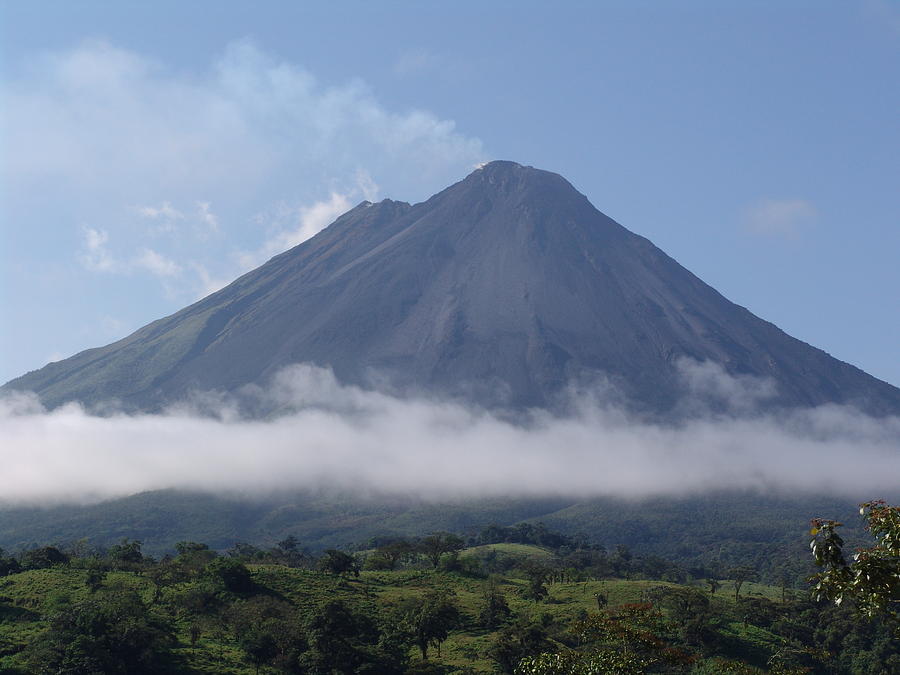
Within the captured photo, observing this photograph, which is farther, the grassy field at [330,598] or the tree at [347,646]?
the grassy field at [330,598]

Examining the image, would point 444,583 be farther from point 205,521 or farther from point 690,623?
point 205,521

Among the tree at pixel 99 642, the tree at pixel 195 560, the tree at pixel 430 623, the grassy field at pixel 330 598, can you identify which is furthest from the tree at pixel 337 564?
the tree at pixel 99 642

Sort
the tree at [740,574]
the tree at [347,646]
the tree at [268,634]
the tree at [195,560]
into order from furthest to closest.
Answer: the tree at [740,574] < the tree at [195,560] < the tree at [268,634] < the tree at [347,646]

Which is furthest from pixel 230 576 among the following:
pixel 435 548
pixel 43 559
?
pixel 435 548

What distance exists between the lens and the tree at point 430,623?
55.2 meters

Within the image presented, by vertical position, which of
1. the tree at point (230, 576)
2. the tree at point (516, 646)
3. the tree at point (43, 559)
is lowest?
the tree at point (516, 646)

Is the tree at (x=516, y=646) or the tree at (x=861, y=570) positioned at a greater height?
the tree at (x=861, y=570)

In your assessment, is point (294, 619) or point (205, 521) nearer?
point (294, 619)

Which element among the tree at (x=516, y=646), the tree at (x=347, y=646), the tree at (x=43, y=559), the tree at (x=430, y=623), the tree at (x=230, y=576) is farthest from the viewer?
the tree at (x=43, y=559)

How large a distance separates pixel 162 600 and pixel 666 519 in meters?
147

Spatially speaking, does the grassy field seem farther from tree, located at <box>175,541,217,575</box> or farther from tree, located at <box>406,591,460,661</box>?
tree, located at <box>175,541,217,575</box>

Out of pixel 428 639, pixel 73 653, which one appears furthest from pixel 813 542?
pixel 428 639

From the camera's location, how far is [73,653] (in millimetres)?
44500

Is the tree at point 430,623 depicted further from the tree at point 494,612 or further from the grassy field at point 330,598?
A: the tree at point 494,612
